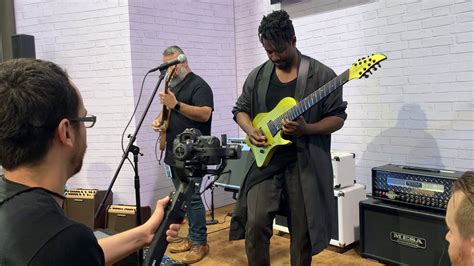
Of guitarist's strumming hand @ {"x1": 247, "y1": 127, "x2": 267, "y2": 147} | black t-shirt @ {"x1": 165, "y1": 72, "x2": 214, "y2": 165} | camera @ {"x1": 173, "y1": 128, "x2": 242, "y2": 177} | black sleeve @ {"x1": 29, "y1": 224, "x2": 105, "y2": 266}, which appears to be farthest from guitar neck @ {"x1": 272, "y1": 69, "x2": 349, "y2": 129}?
black sleeve @ {"x1": 29, "y1": 224, "x2": 105, "y2": 266}

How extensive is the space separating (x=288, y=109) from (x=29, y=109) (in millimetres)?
1478

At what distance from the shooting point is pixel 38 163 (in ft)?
3.17

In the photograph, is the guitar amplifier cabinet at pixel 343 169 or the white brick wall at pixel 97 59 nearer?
the guitar amplifier cabinet at pixel 343 169

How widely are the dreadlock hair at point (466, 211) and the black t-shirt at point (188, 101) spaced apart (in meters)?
2.13

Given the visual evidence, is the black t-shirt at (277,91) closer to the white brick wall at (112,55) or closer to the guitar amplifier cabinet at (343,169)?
the guitar amplifier cabinet at (343,169)

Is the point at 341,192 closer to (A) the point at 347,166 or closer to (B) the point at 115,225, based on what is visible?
(A) the point at 347,166

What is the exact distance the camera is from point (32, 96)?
0.92 meters

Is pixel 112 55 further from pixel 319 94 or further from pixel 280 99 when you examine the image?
pixel 319 94

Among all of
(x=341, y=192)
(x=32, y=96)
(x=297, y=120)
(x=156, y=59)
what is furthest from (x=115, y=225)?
(x=32, y=96)

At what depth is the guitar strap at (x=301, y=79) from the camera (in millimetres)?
2182

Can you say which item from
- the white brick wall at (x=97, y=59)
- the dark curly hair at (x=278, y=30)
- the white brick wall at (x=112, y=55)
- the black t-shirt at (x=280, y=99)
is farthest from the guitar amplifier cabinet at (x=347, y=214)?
the white brick wall at (x=97, y=59)

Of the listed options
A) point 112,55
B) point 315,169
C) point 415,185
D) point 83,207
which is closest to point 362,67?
point 315,169

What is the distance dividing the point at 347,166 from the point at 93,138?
7.69ft

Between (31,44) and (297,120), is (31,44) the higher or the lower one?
the higher one
